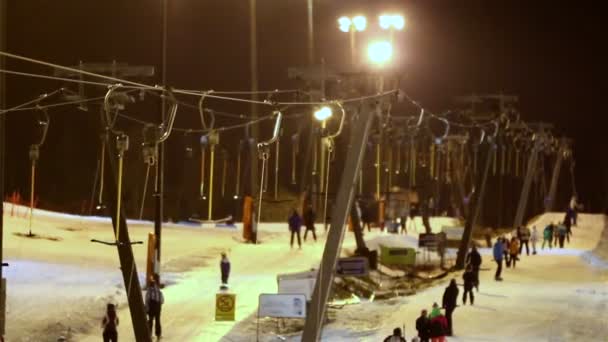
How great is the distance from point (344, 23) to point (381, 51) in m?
2.22

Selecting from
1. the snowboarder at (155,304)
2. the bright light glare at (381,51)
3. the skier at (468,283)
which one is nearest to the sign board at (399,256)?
the skier at (468,283)

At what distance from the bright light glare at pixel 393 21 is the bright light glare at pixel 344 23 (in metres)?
1.20

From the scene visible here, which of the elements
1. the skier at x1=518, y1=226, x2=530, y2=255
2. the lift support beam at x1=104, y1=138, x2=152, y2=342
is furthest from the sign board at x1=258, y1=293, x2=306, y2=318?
the skier at x1=518, y1=226, x2=530, y2=255

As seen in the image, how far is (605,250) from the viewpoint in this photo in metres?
42.2

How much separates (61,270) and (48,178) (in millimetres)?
31101

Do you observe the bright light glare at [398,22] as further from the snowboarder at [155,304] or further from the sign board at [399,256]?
the sign board at [399,256]

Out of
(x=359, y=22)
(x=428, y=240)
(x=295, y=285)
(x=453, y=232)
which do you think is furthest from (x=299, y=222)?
(x=359, y=22)

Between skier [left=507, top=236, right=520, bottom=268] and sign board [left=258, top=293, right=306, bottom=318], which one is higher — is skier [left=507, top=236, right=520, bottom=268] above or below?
above

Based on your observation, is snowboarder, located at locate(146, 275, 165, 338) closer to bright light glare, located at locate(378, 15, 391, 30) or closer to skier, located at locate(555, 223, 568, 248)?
bright light glare, located at locate(378, 15, 391, 30)

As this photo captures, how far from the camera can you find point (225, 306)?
75.7 feet

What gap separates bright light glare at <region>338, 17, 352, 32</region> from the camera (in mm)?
23609

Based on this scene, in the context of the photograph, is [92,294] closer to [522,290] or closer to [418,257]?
[522,290]

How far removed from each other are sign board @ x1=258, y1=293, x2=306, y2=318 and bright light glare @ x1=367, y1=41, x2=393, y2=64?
5694 mm

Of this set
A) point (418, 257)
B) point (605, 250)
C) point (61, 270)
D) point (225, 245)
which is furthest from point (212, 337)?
point (605, 250)
